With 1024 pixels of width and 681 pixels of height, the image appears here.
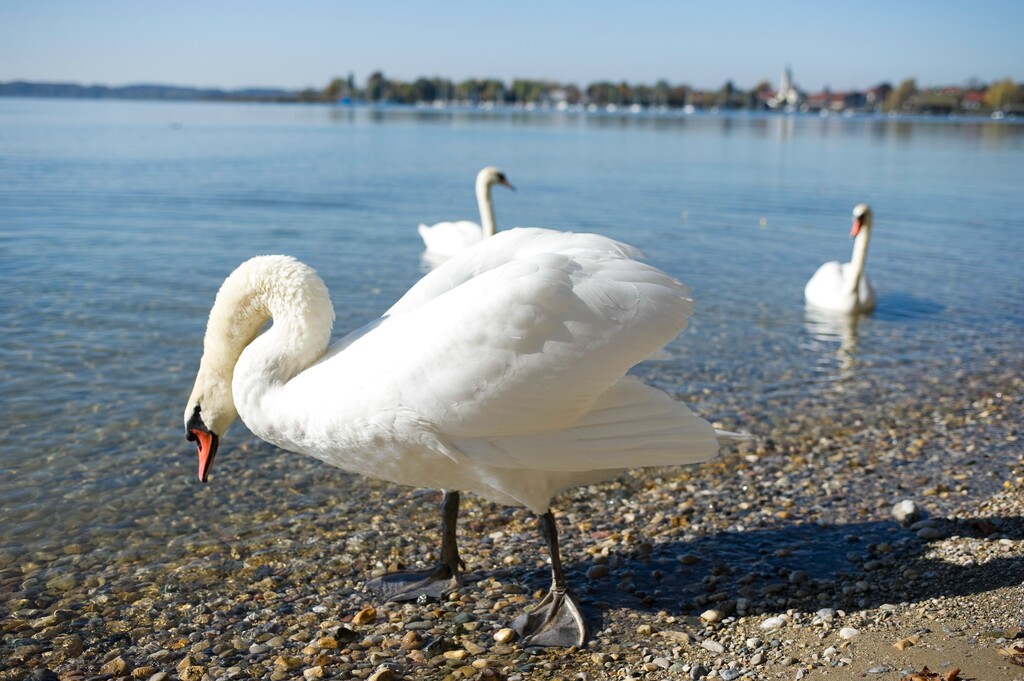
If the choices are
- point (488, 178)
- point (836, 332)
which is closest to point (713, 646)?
point (836, 332)

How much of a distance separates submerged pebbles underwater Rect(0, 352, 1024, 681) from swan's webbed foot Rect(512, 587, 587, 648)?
0.21ft

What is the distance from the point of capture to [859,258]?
12.4 metres

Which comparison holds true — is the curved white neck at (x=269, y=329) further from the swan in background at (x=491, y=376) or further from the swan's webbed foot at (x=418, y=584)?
the swan's webbed foot at (x=418, y=584)

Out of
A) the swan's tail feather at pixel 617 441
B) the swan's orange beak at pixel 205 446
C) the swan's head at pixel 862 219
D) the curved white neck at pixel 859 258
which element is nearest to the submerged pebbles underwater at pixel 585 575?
the swan's orange beak at pixel 205 446

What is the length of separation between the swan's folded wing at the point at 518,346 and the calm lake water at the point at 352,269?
2331 mm

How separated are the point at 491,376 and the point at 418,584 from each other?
57.7 inches

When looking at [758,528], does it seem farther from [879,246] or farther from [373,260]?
[879,246]

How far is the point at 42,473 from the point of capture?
20.5 ft

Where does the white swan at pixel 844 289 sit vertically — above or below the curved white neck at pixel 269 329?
below

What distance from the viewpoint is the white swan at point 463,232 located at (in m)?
→ 14.6

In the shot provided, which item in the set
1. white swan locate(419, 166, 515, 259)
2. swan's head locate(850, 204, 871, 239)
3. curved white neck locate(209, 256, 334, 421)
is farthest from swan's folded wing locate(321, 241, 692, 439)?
white swan locate(419, 166, 515, 259)

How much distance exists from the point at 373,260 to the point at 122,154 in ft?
62.4

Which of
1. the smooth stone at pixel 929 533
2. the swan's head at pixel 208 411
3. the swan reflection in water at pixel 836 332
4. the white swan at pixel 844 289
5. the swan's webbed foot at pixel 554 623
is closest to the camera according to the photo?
the swan's webbed foot at pixel 554 623

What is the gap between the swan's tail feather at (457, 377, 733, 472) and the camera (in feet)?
13.4
